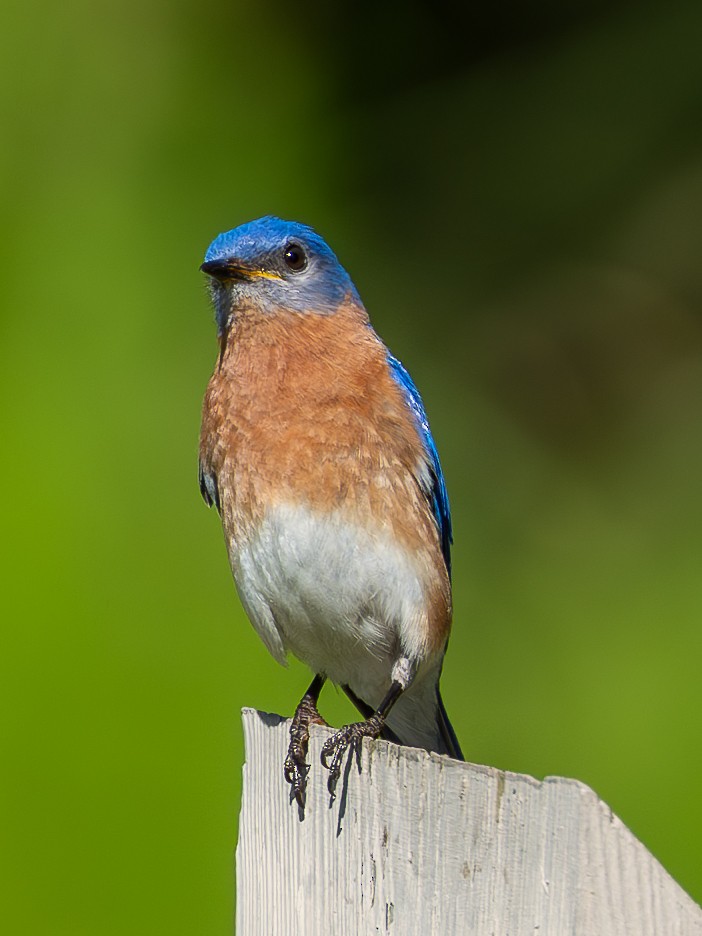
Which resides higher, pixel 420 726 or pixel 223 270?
pixel 223 270

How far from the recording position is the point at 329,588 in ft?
11.8

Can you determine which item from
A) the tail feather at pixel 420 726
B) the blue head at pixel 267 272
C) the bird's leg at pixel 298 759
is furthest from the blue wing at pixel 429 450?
the bird's leg at pixel 298 759

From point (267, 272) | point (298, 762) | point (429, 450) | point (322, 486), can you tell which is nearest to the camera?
point (298, 762)

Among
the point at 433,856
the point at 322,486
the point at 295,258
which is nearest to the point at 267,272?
the point at 295,258

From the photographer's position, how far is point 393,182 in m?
6.23

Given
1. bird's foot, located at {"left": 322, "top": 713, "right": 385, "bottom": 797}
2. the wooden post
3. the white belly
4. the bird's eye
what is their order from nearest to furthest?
1. the wooden post
2. bird's foot, located at {"left": 322, "top": 713, "right": 385, "bottom": 797}
3. the white belly
4. the bird's eye

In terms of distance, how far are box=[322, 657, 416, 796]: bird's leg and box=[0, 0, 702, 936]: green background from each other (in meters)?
0.68

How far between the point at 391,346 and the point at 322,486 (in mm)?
2372

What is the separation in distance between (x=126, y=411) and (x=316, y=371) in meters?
1.32

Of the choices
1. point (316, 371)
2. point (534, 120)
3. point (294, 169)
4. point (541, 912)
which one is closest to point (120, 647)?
point (316, 371)

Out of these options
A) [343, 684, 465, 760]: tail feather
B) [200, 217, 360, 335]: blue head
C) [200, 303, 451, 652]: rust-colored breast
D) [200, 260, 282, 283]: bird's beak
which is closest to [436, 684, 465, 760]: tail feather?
[343, 684, 465, 760]: tail feather

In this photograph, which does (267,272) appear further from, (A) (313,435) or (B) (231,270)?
(A) (313,435)

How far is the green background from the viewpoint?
166 inches

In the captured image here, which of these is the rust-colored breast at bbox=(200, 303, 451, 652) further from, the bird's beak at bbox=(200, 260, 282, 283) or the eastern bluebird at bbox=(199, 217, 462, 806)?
the bird's beak at bbox=(200, 260, 282, 283)
